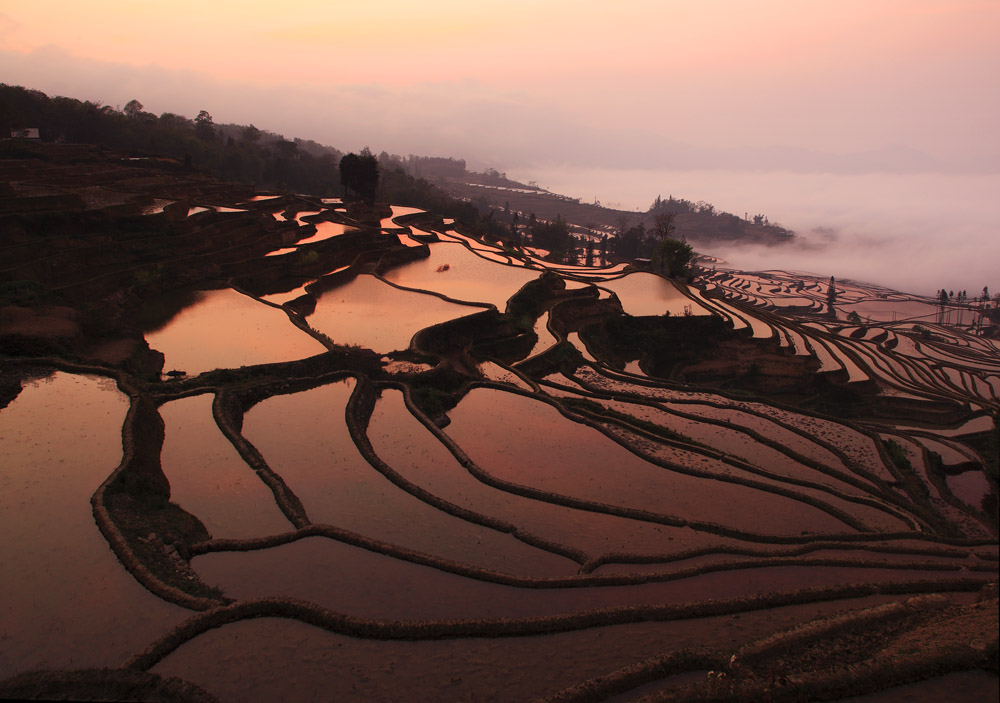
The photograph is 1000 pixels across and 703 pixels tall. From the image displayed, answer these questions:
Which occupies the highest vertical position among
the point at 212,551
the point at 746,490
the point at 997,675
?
the point at 997,675

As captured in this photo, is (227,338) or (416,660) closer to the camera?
(416,660)

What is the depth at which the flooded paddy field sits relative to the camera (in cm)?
545

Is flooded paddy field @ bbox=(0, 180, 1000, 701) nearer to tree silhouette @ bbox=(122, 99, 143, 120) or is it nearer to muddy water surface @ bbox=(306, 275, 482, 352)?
muddy water surface @ bbox=(306, 275, 482, 352)

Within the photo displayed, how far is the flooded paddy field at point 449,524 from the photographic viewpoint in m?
5.45

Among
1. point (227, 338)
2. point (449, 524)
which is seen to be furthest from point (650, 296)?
point (449, 524)

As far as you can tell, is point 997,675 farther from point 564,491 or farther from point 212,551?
point 212,551

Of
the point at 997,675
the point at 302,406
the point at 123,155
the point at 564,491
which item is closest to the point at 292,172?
the point at 123,155

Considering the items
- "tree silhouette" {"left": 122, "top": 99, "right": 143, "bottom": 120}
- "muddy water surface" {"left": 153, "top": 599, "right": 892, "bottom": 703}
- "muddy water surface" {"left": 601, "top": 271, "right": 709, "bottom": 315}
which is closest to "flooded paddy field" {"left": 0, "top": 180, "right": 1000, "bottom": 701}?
"muddy water surface" {"left": 153, "top": 599, "right": 892, "bottom": 703}

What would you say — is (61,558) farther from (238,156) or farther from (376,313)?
(238,156)

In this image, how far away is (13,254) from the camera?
16578 mm

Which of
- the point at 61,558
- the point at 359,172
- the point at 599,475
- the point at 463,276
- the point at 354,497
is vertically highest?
the point at 359,172

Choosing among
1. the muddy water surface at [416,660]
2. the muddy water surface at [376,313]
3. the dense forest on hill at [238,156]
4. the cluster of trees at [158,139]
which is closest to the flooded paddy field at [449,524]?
the muddy water surface at [416,660]

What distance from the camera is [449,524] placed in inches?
321

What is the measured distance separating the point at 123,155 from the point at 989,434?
4397 centimetres
